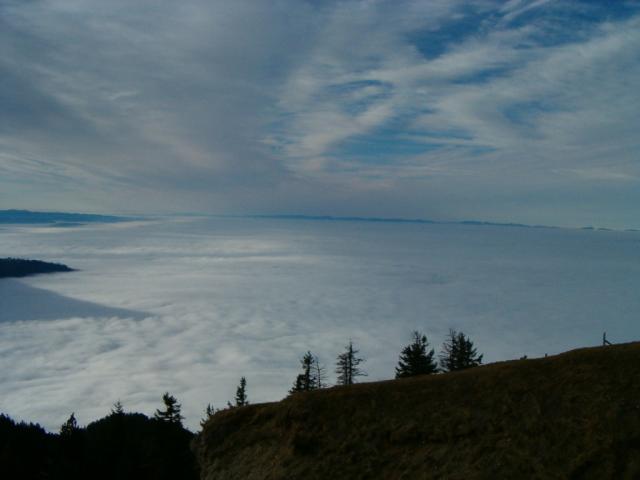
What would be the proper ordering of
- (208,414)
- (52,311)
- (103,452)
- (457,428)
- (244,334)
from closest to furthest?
(457,428) < (208,414) < (103,452) < (244,334) < (52,311)

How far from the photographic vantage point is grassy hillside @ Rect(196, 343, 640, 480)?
11.7m

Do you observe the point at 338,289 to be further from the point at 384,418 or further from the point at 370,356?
the point at 384,418

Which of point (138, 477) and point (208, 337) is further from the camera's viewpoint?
point (208, 337)

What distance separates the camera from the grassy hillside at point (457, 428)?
38.2ft

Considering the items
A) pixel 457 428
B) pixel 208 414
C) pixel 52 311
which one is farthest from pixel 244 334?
pixel 457 428

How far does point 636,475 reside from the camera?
412 inches

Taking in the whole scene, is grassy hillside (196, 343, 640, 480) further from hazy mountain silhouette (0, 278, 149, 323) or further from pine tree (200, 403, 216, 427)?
hazy mountain silhouette (0, 278, 149, 323)

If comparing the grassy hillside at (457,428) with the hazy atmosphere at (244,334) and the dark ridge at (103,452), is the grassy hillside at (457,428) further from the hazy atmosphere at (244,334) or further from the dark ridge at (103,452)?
the hazy atmosphere at (244,334)

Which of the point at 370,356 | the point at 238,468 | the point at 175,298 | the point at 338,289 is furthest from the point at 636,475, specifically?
the point at 175,298

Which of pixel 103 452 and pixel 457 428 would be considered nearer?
pixel 457 428

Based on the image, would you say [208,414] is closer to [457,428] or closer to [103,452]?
[103,452]

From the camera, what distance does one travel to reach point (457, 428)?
13.5 meters

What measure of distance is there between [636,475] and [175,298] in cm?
20350

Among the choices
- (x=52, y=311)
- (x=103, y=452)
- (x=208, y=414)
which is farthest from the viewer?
(x=52, y=311)
